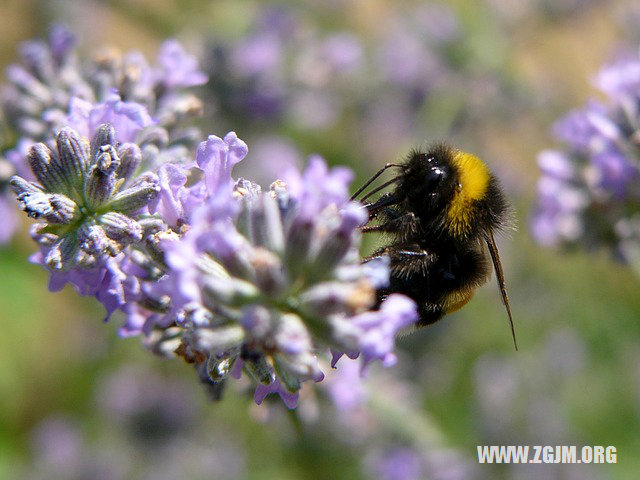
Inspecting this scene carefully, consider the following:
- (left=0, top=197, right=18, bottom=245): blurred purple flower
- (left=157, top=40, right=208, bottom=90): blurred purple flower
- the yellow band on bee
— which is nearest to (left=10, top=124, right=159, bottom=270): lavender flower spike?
(left=157, top=40, right=208, bottom=90): blurred purple flower

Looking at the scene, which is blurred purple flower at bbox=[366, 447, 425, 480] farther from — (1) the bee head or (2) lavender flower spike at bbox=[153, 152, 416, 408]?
(2) lavender flower spike at bbox=[153, 152, 416, 408]

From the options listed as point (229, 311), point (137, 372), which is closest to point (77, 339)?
point (137, 372)

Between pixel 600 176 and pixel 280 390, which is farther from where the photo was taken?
pixel 600 176

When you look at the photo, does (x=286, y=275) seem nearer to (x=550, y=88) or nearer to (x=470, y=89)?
(x=470, y=89)

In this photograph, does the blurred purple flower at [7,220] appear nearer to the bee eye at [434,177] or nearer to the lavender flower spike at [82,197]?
the lavender flower spike at [82,197]

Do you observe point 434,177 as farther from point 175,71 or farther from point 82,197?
point 82,197

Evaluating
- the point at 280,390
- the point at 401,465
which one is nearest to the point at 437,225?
the point at 280,390
